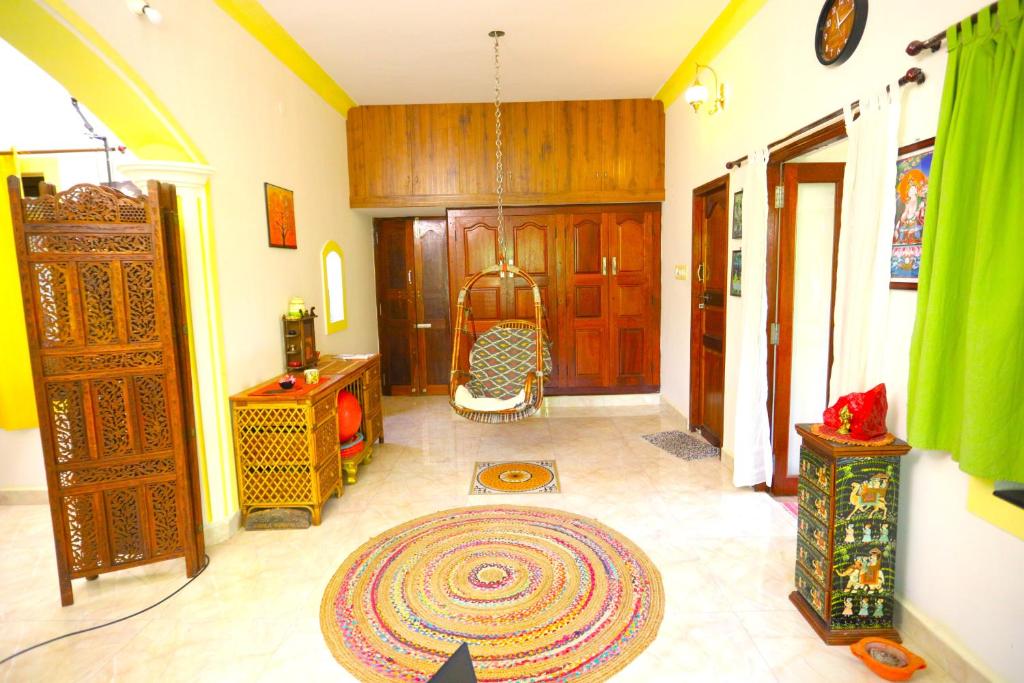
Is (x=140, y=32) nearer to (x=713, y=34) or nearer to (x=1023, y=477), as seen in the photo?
(x=713, y=34)

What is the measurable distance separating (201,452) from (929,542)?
3416mm

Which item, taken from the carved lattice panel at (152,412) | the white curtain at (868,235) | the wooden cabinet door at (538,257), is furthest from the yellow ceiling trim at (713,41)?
the carved lattice panel at (152,412)

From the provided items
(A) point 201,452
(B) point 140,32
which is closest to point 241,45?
(B) point 140,32

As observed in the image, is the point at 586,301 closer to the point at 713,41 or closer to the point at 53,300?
the point at 713,41

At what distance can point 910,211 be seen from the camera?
2062mm

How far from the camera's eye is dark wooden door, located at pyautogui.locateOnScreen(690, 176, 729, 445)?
4148 mm

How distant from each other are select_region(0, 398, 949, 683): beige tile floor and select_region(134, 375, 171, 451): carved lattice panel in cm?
71

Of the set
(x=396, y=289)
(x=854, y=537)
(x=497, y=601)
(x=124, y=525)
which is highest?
(x=396, y=289)

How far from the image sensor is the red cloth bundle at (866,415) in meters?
2.09

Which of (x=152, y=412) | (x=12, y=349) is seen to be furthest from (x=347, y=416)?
(x=12, y=349)

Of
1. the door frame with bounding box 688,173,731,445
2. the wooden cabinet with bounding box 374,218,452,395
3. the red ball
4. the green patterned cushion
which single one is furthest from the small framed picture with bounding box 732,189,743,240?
the wooden cabinet with bounding box 374,218,452,395

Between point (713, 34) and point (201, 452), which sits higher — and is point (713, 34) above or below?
above

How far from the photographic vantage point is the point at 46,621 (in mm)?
2400

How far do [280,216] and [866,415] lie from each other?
3.59m
